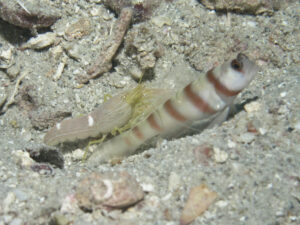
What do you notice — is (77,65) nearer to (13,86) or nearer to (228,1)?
(13,86)

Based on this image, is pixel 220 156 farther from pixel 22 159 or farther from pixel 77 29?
pixel 77 29

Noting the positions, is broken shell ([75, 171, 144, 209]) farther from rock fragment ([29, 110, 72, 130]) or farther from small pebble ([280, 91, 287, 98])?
rock fragment ([29, 110, 72, 130])

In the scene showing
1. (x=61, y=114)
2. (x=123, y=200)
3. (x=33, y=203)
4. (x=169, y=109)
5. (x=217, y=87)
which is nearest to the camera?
(x=123, y=200)

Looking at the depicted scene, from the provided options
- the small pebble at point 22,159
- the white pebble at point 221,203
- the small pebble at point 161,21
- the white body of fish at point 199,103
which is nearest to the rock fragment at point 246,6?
the small pebble at point 161,21

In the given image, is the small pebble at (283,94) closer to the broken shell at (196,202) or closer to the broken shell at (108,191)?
the broken shell at (196,202)

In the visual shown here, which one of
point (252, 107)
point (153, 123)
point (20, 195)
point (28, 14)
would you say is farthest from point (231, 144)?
point (28, 14)

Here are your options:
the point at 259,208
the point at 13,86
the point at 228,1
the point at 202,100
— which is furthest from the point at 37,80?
the point at 259,208
